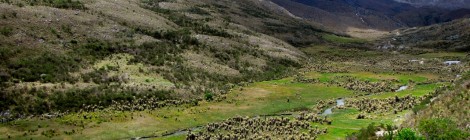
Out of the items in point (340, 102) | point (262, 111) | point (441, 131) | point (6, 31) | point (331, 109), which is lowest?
point (262, 111)

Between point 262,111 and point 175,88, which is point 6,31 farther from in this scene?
point 262,111

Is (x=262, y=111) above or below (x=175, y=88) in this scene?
above

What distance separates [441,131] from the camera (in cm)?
4806

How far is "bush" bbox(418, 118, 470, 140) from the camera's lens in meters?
45.8

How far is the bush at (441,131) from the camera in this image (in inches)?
1804

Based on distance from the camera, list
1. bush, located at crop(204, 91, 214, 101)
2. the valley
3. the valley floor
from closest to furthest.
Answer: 1. the valley
2. the valley floor
3. bush, located at crop(204, 91, 214, 101)

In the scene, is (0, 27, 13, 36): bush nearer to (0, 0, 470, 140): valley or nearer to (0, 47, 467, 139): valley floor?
(0, 0, 470, 140): valley

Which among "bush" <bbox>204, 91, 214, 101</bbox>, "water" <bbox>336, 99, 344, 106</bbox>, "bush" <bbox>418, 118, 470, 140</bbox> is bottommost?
"bush" <bbox>204, 91, 214, 101</bbox>

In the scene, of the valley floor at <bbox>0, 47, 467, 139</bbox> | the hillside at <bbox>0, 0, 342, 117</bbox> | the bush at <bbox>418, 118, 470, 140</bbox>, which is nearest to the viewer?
the bush at <bbox>418, 118, 470, 140</bbox>

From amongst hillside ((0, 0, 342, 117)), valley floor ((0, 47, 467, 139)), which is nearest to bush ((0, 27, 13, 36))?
hillside ((0, 0, 342, 117))

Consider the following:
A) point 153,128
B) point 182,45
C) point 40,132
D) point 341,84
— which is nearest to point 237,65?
point 182,45

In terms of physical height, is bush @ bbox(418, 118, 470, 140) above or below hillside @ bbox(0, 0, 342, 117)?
above

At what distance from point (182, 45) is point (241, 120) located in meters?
71.5

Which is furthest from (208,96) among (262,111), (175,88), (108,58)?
(108,58)
